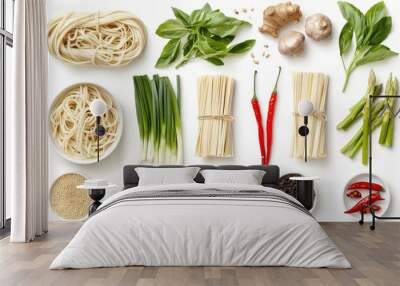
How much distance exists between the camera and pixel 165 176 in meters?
6.22

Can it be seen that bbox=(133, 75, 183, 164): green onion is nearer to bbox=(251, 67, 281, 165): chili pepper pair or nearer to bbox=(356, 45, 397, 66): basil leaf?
bbox=(251, 67, 281, 165): chili pepper pair

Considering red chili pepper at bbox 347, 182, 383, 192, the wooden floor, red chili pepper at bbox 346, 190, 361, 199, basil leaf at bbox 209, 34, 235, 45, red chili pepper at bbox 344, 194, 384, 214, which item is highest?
basil leaf at bbox 209, 34, 235, 45

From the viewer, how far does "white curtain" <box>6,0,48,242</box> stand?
5.52 m

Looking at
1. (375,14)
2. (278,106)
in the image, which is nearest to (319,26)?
(375,14)

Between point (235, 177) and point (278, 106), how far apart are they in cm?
122

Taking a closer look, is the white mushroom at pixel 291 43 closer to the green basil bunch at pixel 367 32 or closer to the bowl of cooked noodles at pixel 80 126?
the green basil bunch at pixel 367 32

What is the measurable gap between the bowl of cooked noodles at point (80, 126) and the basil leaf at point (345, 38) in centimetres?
272

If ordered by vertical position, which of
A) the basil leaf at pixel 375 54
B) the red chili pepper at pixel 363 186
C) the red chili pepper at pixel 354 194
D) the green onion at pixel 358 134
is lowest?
the red chili pepper at pixel 354 194

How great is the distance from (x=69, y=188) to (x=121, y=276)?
3022 mm

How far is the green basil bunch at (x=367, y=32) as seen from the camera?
680 centimetres

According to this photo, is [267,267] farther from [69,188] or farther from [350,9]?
[350,9]

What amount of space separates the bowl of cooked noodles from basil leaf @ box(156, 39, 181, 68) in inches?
29.9

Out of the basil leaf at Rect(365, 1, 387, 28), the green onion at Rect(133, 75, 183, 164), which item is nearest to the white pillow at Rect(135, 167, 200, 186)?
the green onion at Rect(133, 75, 183, 164)

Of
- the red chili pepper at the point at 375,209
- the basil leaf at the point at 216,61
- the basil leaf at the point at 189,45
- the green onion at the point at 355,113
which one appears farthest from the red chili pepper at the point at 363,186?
the basil leaf at the point at 189,45
